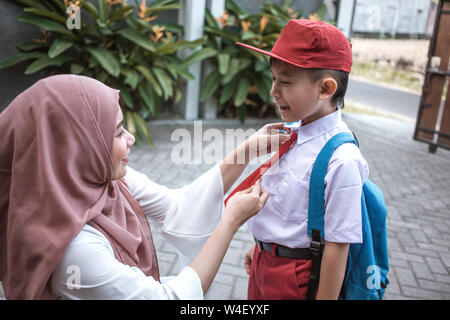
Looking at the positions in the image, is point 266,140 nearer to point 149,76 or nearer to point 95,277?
point 95,277

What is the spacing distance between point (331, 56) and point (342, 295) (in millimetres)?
885

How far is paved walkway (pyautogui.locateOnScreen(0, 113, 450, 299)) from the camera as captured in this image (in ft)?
9.95

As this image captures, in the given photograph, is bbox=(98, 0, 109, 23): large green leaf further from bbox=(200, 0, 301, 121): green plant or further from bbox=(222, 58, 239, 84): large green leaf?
bbox=(222, 58, 239, 84): large green leaf

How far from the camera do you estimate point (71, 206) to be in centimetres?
122

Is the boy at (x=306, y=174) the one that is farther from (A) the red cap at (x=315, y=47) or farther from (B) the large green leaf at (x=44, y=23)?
(B) the large green leaf at (x=44, y=23)

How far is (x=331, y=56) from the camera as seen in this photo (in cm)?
132

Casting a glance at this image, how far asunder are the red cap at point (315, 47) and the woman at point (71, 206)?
0.53m

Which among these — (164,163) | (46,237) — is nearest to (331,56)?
(46,237)

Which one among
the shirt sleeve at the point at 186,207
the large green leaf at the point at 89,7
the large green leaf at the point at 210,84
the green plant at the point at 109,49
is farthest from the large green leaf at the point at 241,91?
the shirt sleeve at the point at 186,207

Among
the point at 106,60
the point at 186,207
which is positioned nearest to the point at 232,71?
the point at 106,60

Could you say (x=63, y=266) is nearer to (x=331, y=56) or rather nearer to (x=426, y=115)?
(x=331, y=56)

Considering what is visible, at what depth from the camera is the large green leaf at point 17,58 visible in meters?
4.81

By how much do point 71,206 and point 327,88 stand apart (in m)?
0.96

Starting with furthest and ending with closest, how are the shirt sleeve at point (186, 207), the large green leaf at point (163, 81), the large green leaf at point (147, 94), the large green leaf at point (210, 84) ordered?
the large green leaf at point (210, 84) → the large green leaf at point (147, 94) → the large green leaf at point (163, 81) → the shirt sleeve at point (186, 207)
